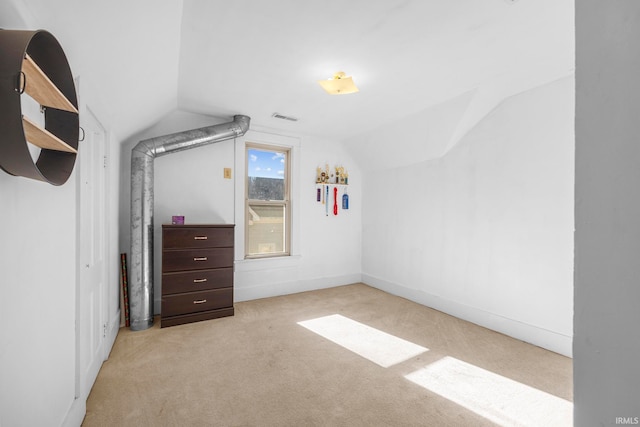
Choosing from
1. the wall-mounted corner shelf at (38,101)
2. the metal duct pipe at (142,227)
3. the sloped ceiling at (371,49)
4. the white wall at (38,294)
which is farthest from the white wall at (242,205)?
the wall-mounted corner shelf at (38,101)

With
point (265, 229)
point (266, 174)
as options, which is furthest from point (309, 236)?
point (266, 174)

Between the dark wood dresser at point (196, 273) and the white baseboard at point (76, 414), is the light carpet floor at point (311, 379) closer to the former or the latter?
the white baseboard at point (76, 414)

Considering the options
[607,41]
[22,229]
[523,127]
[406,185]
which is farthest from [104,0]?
[406,185]

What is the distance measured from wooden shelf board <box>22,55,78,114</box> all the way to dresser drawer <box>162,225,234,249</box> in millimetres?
2096

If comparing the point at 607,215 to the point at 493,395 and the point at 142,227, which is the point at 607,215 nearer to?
the point at 493,395

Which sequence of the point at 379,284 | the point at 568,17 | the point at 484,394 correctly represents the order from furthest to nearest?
the point at 379,284, the point at 484,394, the point at 568,17

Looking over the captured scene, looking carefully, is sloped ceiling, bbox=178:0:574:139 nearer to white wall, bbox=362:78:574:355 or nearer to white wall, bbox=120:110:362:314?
white wall, bbox=362:78:574:355

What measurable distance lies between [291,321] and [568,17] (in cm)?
338

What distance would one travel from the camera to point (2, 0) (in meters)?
0.96

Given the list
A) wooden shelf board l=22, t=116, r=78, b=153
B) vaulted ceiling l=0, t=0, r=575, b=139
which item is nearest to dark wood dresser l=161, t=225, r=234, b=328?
vaulted ceiling l=0, t=0, r=575, b=139

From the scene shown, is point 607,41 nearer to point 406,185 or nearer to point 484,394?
point 484,394

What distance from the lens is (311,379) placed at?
213 centimetres

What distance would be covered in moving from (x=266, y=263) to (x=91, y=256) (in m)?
2.24

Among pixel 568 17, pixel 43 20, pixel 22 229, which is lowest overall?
pixel 22 229
